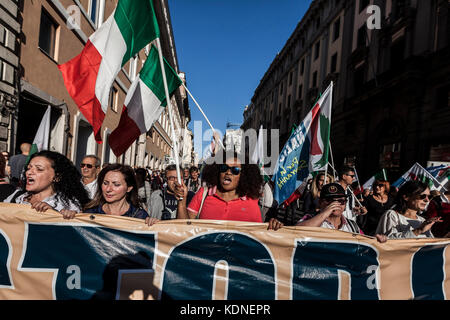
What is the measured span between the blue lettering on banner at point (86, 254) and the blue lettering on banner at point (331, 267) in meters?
1.15

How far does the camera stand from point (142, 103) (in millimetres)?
3691

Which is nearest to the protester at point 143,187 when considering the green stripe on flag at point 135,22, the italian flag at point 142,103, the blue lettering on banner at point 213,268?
the italian flag at point 142,103

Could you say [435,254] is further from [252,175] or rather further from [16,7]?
[16,7]

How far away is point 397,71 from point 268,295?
16072mm

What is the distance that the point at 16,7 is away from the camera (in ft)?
20.9

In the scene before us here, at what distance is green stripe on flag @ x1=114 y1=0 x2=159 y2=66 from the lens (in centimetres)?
319

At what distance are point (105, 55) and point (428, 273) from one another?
12.1ft

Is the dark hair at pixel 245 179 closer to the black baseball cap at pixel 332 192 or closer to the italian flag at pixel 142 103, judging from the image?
the black baseball cap at pixel 332 192

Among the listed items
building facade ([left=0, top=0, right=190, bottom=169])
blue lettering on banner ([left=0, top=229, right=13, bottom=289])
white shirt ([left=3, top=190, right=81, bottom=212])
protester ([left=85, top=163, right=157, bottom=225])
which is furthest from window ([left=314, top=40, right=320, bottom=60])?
blue lettering on banner ([left=0, top=229, right=13, bottom=289])

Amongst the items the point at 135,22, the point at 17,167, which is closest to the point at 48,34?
the point at 17,167

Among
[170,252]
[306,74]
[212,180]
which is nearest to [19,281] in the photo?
[170,252]

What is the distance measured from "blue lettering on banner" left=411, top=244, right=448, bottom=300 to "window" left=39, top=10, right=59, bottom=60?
9.36m

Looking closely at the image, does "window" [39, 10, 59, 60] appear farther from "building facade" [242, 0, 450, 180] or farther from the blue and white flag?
"building facade" [242, 0, 450, 180]

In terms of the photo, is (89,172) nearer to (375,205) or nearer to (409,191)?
(409,191)
